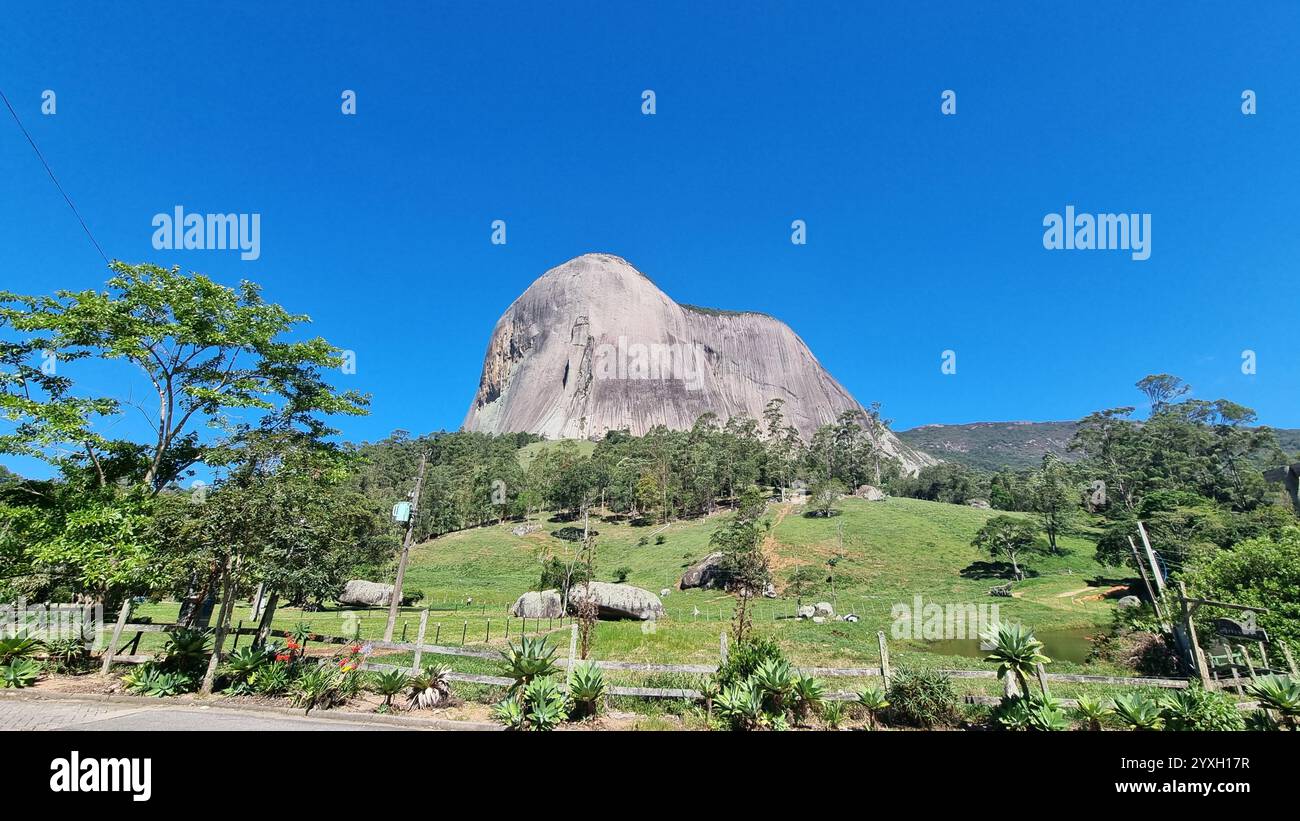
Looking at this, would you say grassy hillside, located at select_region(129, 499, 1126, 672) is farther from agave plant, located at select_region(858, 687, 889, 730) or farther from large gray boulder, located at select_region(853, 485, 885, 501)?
agave plant, located at select_region(858, 687, 889, 730)

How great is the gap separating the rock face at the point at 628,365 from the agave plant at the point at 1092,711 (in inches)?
4687

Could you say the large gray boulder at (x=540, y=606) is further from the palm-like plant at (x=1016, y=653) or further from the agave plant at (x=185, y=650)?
the palm-like plant at (x=1016, y=653)

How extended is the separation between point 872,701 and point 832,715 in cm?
83

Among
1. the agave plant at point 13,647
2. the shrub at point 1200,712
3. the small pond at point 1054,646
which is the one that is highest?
the agave plant at point 13,647

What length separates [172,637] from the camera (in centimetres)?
1173

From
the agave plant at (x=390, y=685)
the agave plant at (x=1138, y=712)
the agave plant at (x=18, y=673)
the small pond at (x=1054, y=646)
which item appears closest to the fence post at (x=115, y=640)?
the agave plant at (x=18, y=673)

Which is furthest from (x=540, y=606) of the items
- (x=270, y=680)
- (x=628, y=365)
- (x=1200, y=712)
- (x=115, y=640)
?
(x=628, y=365)

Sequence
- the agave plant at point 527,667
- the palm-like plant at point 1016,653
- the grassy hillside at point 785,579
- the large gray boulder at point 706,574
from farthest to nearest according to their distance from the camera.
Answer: the large gray boulder at point 706,574 → the grassy hillside at point 785,579 → the agave plant at point 527,667 → the palm-like plant at point 1016,653

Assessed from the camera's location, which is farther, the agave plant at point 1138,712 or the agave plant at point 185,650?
the agave plant at point 185,650

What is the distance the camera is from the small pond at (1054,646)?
25031mm

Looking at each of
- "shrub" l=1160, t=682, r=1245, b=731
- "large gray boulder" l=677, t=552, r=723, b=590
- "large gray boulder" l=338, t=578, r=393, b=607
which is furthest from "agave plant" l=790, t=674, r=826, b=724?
"large gray boulder" l=338, t=578, r=393, b=607

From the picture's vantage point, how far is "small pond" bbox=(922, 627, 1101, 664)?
985 inches

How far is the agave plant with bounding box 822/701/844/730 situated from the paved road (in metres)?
8.12

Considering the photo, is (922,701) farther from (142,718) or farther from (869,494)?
(869,494)
